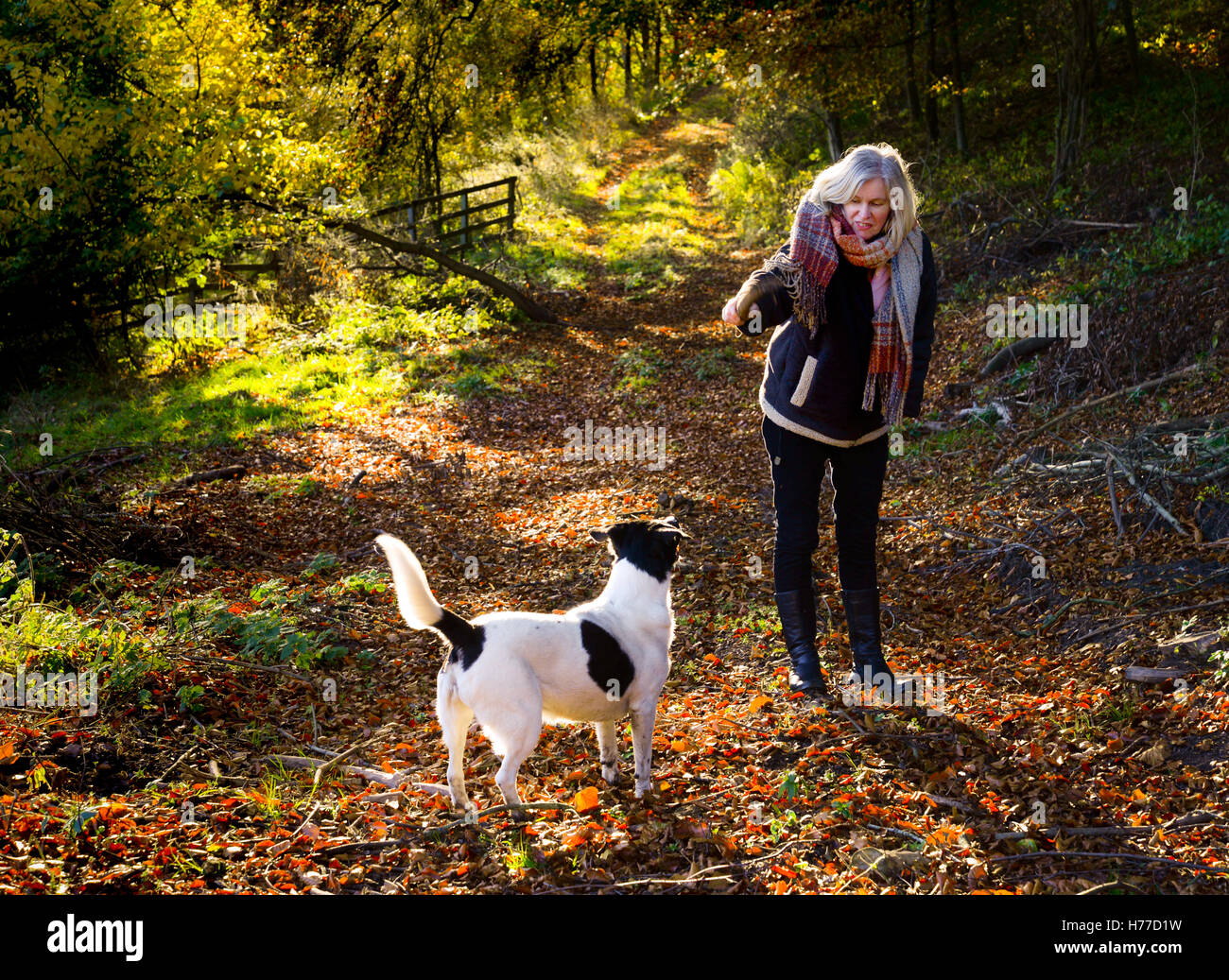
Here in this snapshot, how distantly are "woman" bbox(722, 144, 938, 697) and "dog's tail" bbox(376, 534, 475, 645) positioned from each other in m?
1.77

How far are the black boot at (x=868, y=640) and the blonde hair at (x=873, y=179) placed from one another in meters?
1.79

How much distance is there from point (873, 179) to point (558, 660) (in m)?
2.49

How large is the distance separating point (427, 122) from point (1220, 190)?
594 inches

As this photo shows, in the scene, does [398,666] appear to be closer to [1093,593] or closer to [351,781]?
[351,781]

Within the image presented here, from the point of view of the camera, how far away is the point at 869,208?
13.0ft

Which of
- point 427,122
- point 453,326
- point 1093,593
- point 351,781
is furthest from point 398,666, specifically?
point 427,122

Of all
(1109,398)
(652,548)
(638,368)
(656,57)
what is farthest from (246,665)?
(656,57)

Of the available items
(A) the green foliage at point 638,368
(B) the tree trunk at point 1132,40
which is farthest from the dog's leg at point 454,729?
(B) the tree trunk at point 1132,40

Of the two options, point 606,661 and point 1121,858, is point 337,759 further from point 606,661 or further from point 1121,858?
point 1121,858

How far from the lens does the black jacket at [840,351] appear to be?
416 cm

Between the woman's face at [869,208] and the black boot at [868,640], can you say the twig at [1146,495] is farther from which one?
the woman's face at [869,208]

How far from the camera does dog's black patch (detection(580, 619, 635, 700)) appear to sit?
12.3 ft

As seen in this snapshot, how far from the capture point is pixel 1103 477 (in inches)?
259

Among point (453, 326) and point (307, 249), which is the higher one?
point (307, 249)
